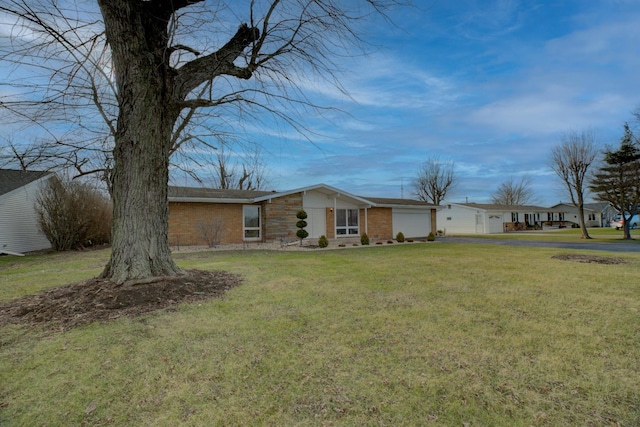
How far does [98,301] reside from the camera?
15.3 feet

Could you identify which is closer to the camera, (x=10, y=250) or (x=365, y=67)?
(x=365, y=67)

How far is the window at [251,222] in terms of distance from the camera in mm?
17766

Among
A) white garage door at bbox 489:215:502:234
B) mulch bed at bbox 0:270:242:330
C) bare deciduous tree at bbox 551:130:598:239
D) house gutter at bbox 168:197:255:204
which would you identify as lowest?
mulch bed at bbox 0:270:242:330

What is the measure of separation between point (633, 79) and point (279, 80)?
55.1 feet

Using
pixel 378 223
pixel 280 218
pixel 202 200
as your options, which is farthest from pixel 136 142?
pixel 378 223

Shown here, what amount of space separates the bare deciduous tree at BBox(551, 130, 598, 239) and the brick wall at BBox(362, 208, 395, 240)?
13.2 metres

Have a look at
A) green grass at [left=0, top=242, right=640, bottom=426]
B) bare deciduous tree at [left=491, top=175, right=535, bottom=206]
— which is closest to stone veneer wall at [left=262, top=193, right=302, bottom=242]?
green grass at [left=0, top=242, right=640, bottom=426]

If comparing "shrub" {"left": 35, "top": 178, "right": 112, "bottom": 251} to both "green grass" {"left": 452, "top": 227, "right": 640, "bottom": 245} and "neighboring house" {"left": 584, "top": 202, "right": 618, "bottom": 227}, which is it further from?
"neighboring house" {"left": 584, "top": 202, "right": 618, "bottom": 227}

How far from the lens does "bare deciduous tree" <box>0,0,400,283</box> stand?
4.78 m

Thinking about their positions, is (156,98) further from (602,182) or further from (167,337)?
(602,182)

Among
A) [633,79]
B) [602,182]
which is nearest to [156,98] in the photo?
[633,79]

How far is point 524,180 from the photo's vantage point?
158ft

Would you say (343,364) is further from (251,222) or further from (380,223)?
(380,223)

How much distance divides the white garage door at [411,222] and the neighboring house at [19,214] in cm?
2128
